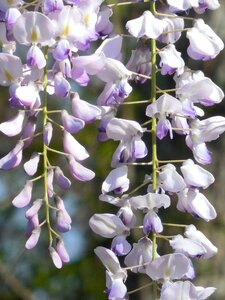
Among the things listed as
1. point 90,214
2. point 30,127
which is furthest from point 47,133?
point 90,214

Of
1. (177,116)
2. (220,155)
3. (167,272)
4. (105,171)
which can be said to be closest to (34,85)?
(177,116)

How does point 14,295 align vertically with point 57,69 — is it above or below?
below

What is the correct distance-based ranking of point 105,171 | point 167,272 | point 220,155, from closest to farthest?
point 167,272
point 220,155
point 105,171

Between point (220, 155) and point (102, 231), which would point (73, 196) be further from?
point (102, 231)

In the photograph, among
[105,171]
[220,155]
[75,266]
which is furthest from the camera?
[75,266]

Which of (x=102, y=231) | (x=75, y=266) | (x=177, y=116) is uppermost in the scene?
(x=177, y=116)

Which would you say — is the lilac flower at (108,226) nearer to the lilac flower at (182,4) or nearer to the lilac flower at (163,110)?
the lilac flower at (163,110)
